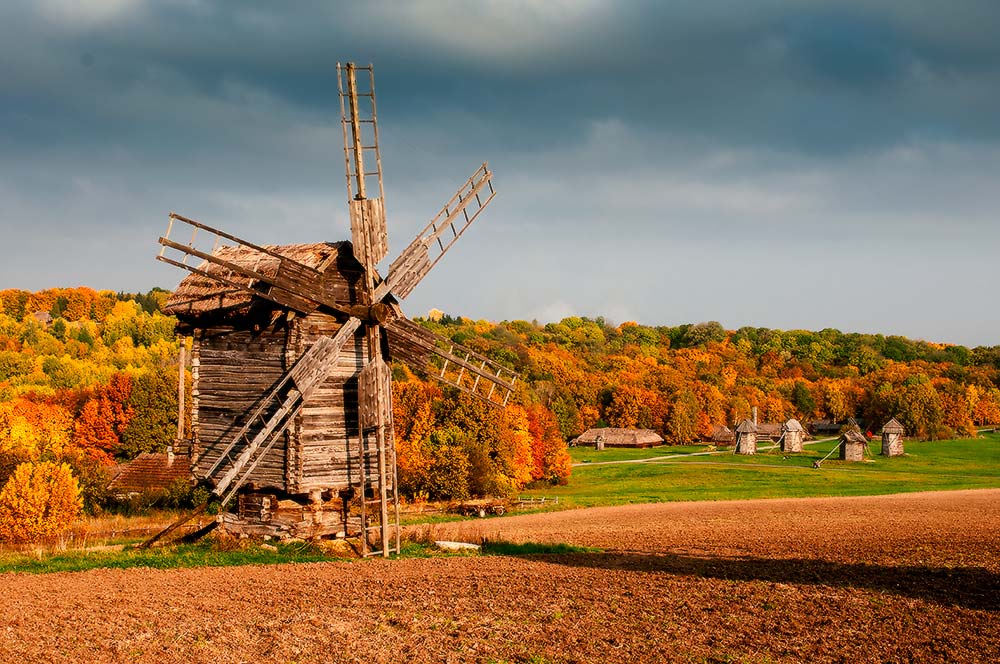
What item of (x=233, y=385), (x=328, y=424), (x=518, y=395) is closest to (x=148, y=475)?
(x=233, y=385)

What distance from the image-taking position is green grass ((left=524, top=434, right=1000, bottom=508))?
5819 cm

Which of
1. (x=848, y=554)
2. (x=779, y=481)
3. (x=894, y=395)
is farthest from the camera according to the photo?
(x=894, y=395)

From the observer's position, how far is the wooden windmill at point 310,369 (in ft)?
75.7

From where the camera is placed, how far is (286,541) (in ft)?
76.3

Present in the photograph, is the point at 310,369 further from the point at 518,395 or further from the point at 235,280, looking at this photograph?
the point at 518,395

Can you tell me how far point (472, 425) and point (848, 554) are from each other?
38.1m

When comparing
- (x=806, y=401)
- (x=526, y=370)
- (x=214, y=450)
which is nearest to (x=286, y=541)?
(x=214, y=450)

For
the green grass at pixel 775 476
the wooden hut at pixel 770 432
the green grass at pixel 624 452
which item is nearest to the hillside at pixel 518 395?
the green grass at pixel 624 452

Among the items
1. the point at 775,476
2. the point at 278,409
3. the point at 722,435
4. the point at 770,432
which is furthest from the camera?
the point at 722,435

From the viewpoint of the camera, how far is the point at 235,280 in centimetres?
2428

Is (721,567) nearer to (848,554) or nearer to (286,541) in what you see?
(848,554)

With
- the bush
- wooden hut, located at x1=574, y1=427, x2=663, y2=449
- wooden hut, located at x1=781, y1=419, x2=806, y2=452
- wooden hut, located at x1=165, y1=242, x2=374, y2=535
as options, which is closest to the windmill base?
wooden hut, located at x1=165, y1=242, x2=374, y2=535

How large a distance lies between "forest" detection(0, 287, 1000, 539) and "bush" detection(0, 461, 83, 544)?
0.09m

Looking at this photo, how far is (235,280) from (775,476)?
60.9m
